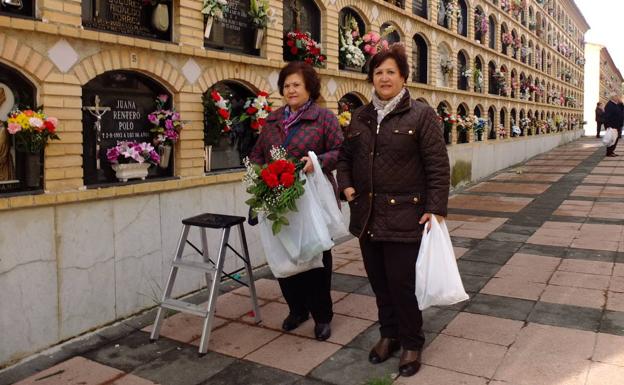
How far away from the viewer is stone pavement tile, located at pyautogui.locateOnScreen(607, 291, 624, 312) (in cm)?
446

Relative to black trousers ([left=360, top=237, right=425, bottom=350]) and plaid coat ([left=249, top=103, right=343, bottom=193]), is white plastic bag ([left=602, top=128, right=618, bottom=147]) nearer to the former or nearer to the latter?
plaid coat ([left=249, top=103, right=343, bottom=193])

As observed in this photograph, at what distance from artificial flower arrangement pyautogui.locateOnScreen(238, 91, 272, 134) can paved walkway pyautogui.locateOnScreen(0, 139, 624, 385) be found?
1648mm

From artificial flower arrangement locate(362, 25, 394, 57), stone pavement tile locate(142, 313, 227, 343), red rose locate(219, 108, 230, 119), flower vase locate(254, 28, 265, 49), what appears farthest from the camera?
artificial flower arrangement locate(362, 25, 394, 57)

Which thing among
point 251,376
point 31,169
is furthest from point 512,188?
point 31,169

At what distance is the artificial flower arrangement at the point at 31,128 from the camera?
359cm

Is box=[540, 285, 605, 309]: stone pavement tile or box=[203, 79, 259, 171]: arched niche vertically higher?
box=[203, 79, 259, 171]: arched niche

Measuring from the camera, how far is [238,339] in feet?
13.1

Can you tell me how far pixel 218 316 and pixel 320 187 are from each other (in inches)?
60.2

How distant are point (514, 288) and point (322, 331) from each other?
211 centimetres

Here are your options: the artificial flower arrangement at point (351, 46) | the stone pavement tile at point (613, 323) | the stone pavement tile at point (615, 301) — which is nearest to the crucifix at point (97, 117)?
the stone pavement tile at point (613, 323)

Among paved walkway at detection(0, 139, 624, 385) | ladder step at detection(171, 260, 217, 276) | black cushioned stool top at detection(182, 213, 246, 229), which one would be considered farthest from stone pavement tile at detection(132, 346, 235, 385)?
black cushioned stool top at detection(182, 213, 246, 229)

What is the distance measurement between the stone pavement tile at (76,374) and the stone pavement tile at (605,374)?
9.36ft

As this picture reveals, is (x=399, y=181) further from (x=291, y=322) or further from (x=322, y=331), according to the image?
(x=291, y=322)

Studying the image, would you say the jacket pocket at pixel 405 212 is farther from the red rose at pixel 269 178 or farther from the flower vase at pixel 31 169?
the flower vase at pixel 31 169
